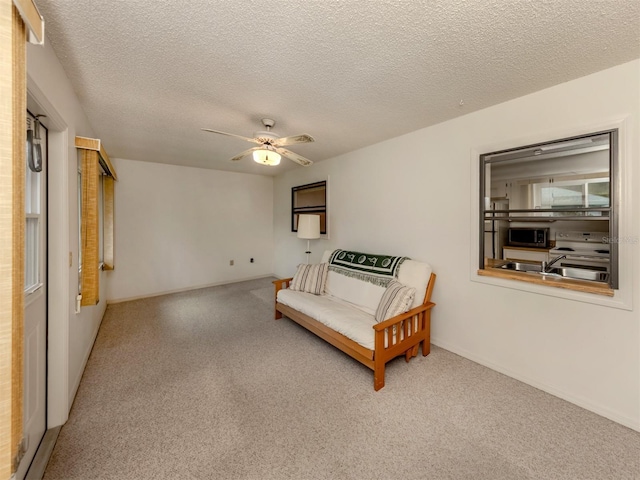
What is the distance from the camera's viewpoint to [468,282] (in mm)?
2473

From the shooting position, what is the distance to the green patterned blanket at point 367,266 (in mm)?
2820

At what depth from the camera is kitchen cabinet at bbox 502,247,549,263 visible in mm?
2291

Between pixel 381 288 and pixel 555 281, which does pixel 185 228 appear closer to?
pixel 381 288

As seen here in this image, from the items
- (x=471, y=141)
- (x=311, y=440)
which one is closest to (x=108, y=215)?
(x=311, y=440)

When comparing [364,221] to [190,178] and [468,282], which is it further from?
[190,178]

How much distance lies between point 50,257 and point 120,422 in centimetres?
119

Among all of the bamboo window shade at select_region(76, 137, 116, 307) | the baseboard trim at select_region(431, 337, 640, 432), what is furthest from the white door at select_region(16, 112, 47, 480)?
the baseboard trim at select_region(431, 337, 640, 432)

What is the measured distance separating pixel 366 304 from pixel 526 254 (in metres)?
1.60

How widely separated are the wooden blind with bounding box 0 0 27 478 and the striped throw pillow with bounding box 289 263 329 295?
101 inches

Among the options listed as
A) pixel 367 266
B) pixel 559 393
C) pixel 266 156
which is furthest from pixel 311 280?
pixel 559 393

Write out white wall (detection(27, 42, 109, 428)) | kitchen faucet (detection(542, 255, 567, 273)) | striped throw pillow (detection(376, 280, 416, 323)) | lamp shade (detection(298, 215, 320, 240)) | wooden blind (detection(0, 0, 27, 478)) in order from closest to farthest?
1. wooden blind (detection(0, 0, 27, 478))
2. white wall (detection(27, 42, 109, 428))
3. kitchen faucet (detection(542, 255, 567, 273))
4. striped throw pillow (detection(376, 280, 416, 323))
5. lamp shade (detection(298, 215, 320, 240))

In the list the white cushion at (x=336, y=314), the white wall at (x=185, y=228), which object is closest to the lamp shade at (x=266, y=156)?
the white cushion at (x=336, y=314)

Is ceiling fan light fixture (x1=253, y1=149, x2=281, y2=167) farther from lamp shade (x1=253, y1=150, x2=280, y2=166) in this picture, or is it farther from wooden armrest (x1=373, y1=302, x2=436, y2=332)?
wooden armrest (x1=373, y1=302, x2=436, y2=332)

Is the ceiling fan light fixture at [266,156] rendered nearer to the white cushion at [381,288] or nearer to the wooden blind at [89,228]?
the wooden blind at [89,228]
